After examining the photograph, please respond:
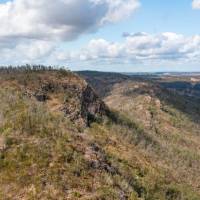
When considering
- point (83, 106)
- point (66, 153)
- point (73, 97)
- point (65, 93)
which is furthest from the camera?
point (83, 106)

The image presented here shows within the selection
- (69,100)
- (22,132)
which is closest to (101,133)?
(69,100)

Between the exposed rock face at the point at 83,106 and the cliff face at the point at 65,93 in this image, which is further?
the cliff face at the point at 65,93

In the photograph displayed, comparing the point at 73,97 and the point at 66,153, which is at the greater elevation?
the point at 73,97

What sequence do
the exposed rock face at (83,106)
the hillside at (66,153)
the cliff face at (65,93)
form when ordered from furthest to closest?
the cliff face at (65,93) → the exposed rock face at (83,106) → the hillside at (66,153)

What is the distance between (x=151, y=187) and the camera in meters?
63.8

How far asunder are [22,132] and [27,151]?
6.25 meters

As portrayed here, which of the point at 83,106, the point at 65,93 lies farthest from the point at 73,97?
the point at 83,106

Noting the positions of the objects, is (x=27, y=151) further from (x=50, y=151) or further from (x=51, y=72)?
(x=51, y=72)

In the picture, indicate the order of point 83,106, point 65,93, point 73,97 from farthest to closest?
point 83,106 < point 73,97 < point 65,93

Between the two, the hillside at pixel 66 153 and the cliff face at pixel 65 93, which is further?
the cliff face at pixel 65 93

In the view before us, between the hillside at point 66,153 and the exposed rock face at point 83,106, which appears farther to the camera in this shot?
the exposed rock face at point 83,106

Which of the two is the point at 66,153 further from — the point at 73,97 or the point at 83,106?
the point at 83,106

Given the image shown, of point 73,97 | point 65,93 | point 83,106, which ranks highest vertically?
point 65,93

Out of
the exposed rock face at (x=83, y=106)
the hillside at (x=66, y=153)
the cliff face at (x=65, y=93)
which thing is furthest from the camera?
the cliff face at (x=65, y=93)
